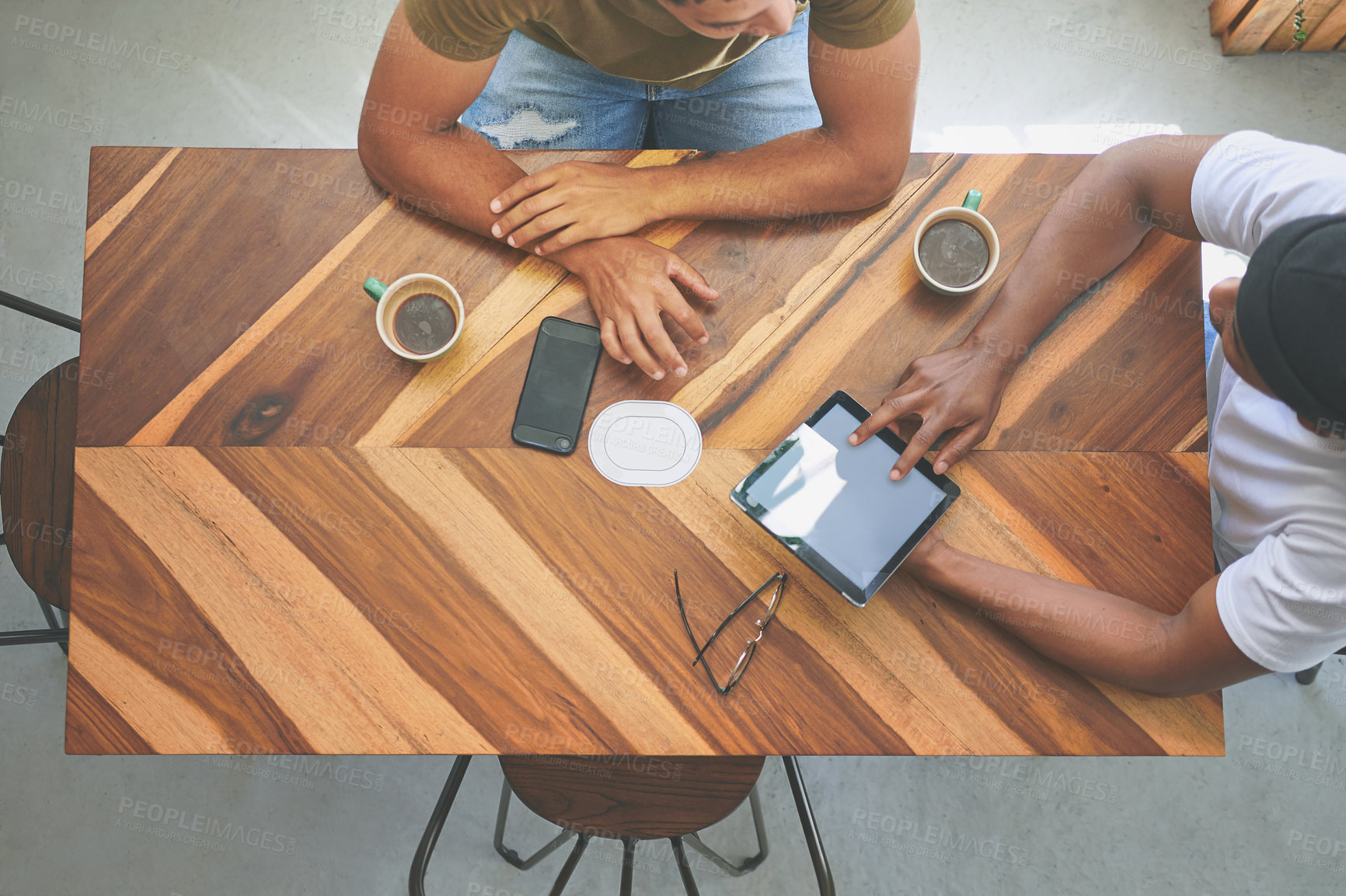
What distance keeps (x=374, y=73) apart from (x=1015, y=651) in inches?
51.0

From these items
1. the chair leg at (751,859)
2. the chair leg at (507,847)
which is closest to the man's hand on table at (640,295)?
Result: the chair leg at (751,859)

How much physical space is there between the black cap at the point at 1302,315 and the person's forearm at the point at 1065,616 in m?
0.35

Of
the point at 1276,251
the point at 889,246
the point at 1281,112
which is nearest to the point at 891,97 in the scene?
the point at 889,246

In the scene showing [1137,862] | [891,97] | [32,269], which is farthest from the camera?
[32,269]

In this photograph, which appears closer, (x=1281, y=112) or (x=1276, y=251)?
(x=1276, y=251)

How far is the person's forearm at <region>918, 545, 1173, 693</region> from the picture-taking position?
1.08 meters

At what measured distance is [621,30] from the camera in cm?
127

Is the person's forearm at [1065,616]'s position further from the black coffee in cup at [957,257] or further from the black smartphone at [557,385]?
the black smartphone at [557,385]

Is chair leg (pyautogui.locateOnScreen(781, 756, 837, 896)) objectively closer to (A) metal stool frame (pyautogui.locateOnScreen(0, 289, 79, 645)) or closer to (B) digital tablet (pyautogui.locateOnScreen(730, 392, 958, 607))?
(B) digital tablet (pyautogui.locateOnScreen(730, 392, 958, 607))

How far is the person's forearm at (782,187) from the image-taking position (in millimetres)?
1225

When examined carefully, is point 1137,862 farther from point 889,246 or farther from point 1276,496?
point 889,246

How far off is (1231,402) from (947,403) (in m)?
0.44

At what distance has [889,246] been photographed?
1.24m

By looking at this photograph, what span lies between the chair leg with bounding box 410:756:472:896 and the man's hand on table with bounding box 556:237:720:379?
2.22ft
